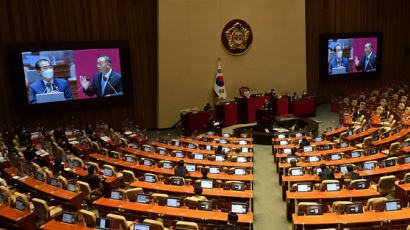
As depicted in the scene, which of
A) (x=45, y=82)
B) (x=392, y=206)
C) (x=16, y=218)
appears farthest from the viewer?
(x=45, y=82)

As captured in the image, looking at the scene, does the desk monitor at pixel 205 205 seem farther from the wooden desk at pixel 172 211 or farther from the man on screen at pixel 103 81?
the man on screen at pixel 103 81

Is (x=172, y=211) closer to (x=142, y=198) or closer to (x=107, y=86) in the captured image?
(x=142, y=198)

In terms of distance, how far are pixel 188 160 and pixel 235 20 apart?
1210cm

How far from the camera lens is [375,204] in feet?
26.5

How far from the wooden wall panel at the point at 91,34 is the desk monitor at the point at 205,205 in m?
13.2

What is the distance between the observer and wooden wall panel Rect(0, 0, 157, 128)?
18.0 m

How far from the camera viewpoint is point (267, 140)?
17688 mm

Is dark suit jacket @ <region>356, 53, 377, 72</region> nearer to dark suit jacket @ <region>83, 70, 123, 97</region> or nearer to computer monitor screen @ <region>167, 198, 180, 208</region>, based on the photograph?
dark suit jacket @ <region>83, 70, 123, 97</region>

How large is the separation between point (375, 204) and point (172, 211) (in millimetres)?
4495

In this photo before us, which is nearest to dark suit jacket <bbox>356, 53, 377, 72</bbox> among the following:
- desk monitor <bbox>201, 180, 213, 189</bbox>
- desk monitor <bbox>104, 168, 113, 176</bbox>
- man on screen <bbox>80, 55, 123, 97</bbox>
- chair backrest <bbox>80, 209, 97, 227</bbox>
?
man on screen <bbox>80, 55, 123, 97</bbox>

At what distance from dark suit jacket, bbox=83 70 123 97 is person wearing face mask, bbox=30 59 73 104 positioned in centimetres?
141

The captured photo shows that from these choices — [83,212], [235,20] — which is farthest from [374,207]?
[235,20]

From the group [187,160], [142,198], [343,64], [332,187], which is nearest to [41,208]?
[142,198]

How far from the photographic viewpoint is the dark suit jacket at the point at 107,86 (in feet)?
64.1
